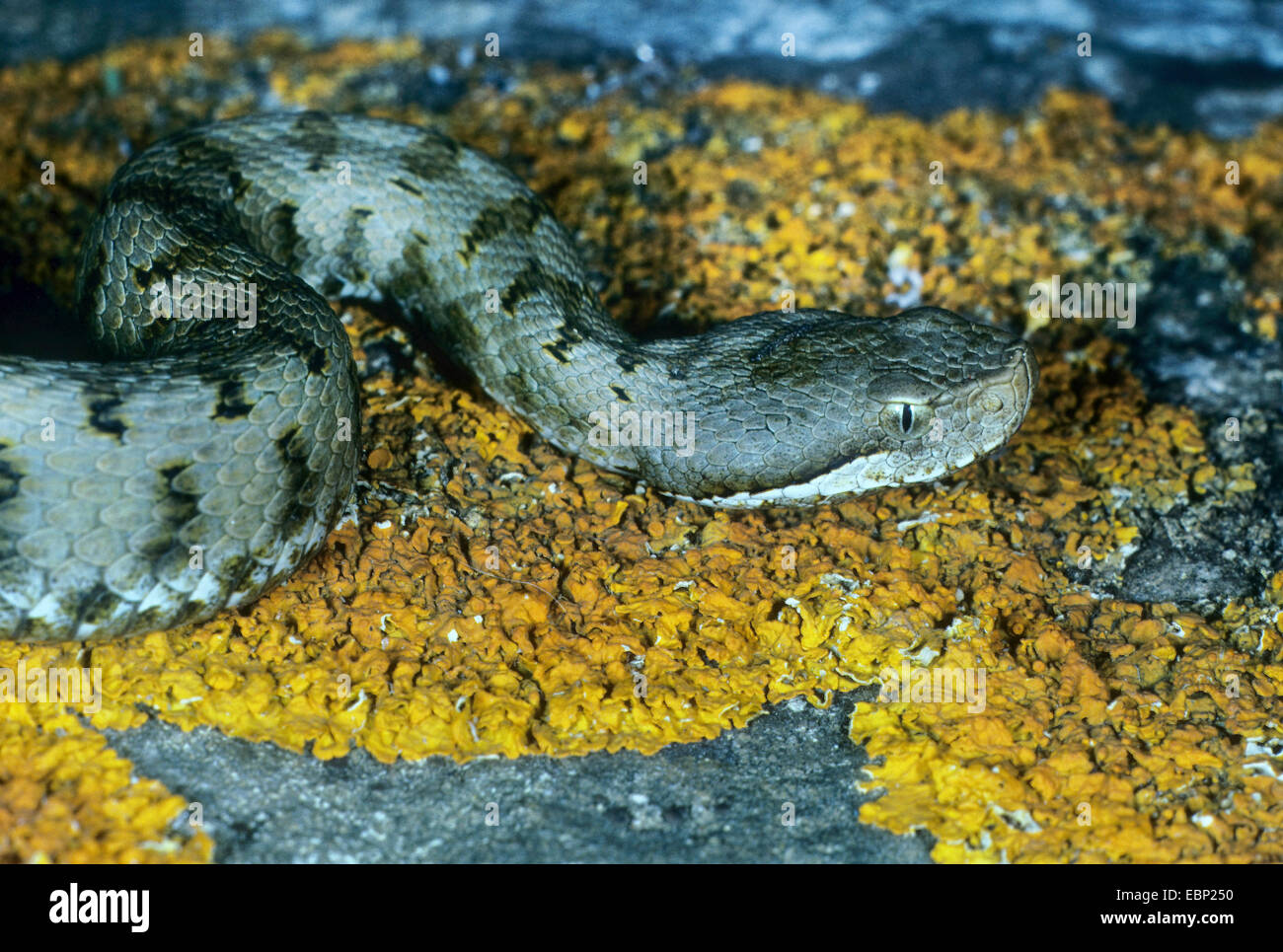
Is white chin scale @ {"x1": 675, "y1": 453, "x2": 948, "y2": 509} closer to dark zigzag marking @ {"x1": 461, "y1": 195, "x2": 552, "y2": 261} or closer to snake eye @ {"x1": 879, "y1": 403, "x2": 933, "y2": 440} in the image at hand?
snake eye @ {"x1": 879, "y1": 403, "x2": 933, "y2": 440}

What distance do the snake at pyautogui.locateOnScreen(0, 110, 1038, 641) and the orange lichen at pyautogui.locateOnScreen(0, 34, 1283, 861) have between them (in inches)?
9.0

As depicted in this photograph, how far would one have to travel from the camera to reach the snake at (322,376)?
4727 millimetres

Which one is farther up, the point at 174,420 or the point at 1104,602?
the point at 174,420

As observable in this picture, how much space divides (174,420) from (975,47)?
6059 mm

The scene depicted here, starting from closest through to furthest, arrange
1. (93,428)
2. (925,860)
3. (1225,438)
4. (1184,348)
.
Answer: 1. (925,860)
2. (93,428)
3. (1225,438)
4. (1184,348)

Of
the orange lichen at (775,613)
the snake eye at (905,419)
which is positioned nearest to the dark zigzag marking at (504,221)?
the orange lichen at (775,613)

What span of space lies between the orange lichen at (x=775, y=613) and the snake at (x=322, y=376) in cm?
23

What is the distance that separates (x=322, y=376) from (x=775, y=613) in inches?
80.5

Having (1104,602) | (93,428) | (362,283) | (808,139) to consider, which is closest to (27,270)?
(362,283)

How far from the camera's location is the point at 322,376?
515cm

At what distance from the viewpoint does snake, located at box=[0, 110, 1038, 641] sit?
4727 mm

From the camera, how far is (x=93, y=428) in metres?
4.68

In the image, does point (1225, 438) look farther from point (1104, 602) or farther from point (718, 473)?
point (718, 473)

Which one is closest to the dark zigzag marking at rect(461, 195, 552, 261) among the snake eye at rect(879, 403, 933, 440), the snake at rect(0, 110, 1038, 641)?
the snake at rect(0, 110, 1038, 641)
